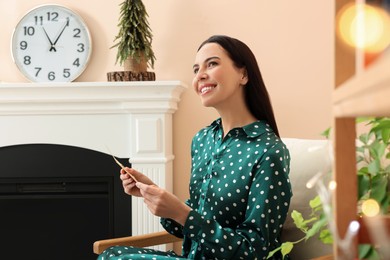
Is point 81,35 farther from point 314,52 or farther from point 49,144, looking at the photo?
point 314,52

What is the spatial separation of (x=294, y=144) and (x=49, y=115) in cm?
124

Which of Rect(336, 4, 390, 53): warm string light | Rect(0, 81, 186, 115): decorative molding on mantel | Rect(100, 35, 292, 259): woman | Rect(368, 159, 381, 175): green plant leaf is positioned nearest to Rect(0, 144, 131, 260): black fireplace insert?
Rect(0, 81, 186, 115): decorative molding on mantel

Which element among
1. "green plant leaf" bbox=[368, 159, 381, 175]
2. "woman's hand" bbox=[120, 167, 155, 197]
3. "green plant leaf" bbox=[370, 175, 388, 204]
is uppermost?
"green plant leaf" bbox=[368, 159, 381, 175]

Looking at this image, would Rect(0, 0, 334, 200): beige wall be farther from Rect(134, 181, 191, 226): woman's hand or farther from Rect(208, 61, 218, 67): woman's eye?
Rect(134, 181, 191, 226): woman's hand

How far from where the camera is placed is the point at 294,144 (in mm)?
2102

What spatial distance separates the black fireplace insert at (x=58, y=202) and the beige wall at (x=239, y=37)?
34cm

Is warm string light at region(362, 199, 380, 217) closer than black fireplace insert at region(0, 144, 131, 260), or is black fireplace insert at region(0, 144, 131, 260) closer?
warm string light at region(362, 199, 380, 217)

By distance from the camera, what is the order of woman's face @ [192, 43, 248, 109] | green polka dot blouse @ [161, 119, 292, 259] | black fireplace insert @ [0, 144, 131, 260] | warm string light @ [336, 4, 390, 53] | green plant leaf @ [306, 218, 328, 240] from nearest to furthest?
warm string light @ [336, 4, 390, 53] → green plant leaf @ [306, 218, 328, 240] → green polka dot blouse @ [161, 119, 292, 259] → woman's face @ [192, 43, 248, 109] → black fireplace insert @ [0, 144, 131, 260]

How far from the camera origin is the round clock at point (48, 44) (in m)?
2.90

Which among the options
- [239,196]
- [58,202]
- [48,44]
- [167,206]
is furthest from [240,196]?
[48,44]

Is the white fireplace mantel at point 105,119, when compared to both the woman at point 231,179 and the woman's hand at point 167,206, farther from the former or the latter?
the woman's hand at point 167,206

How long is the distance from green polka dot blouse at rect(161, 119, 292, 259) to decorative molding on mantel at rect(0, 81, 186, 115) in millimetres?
731

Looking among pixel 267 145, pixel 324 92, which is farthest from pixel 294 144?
pixel 324 92

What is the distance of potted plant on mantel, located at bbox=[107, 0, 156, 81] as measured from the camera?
266cm
